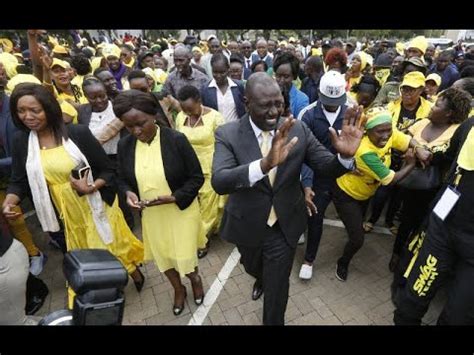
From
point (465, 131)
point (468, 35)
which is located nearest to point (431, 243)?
point (465, 131)

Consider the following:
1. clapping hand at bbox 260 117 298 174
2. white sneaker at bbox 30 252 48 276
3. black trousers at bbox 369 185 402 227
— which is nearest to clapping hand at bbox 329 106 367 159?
clapping hand at bbox 260 117 298 174

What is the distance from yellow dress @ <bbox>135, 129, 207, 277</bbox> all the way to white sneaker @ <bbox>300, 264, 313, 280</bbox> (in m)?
1.31

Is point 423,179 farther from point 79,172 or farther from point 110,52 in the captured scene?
point 110,52

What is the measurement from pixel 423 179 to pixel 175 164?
2248 mm

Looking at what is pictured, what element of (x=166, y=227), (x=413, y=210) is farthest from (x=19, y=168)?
(x=413, y=210)

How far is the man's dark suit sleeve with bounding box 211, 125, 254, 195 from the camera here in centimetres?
205

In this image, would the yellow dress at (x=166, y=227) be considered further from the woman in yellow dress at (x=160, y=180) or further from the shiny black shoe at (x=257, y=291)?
the shiny black shoe at (x=257, y=291)

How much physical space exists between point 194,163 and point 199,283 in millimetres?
1380

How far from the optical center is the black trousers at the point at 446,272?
7.59 ft

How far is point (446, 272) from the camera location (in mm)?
2469

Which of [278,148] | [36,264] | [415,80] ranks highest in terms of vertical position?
[415,80]

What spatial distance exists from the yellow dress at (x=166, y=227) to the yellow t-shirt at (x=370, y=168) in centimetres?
158
